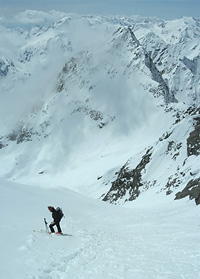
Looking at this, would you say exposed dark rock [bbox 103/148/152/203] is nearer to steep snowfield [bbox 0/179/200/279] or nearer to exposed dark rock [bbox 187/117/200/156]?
exposed dark rock [bbox 187/117/200/156]

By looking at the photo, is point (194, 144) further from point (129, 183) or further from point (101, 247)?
point (101, 247)

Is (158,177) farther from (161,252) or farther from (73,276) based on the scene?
(73,276)

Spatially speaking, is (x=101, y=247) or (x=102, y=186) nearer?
(x=101, y=247)

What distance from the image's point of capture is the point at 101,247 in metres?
14.1

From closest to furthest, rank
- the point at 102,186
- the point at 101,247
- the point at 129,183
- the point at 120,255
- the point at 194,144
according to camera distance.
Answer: the point at 120,255 < the point at 101,247 < the point at 194,144 < the point at 129,183 < the point at 102,186

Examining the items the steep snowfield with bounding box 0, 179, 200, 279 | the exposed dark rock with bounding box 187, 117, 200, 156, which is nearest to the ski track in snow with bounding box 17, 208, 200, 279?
the steep snowfield with bounding box 0, 179, 200, 279

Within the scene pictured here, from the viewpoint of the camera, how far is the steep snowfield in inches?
420

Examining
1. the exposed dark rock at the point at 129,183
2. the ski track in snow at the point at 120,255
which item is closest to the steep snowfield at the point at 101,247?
the ski track in snow at the point at 120,255

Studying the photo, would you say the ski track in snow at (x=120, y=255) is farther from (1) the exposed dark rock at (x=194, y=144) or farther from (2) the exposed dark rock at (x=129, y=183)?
(2) the exposed dark rock at (x=129, y=183)

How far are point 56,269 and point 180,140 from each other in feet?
147

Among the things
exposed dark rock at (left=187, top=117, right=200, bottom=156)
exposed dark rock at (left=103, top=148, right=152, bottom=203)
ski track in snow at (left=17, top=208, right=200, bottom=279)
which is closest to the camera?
ski track in snow at (left=17, top=208, right=200, bottom=279)

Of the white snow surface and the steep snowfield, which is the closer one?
the steep snowfield

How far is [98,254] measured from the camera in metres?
12.9

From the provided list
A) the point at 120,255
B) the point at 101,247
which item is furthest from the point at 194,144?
the point at 120,255
